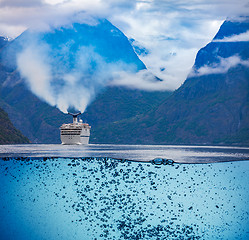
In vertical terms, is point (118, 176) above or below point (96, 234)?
above

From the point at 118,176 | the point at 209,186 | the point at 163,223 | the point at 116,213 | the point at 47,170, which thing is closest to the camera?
the point at 163,223

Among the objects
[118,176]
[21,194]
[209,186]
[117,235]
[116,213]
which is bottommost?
[117,235]

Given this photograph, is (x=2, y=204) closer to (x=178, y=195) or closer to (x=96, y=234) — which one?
(x=96, y=234)

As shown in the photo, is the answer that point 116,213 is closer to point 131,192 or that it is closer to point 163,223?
point 163,223

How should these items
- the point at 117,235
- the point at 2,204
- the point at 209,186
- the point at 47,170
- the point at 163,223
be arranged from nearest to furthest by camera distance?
the point at 117,235, the point at 163,223, the point at 2,204, the point at 209,186, the point at 47,170

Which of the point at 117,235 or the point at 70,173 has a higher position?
the point at 70,173

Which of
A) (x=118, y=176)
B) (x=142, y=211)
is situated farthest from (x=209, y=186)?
(x=142, y=211)

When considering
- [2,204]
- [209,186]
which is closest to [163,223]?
[2,204]

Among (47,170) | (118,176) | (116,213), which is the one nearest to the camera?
(116,213)

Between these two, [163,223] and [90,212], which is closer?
[163,223]
